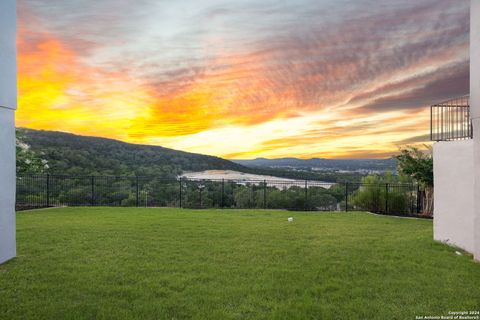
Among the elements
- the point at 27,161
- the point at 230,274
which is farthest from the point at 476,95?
the point at 27,161

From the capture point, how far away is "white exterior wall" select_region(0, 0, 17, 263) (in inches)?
296

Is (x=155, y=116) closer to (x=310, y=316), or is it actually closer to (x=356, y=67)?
(x=356, y=67)

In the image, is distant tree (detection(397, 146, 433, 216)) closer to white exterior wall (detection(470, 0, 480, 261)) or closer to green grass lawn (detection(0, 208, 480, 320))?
green grass lawn (detection(0, 208, 480, 320))

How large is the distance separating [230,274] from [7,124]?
5884mm

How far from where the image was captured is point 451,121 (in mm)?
10344

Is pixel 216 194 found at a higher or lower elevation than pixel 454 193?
lower

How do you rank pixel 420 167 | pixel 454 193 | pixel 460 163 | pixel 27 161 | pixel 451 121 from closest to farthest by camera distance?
pixel 460 163 < pixel 454 193 < pixel 451 121 < pixel 420 167 < pixel 27 161

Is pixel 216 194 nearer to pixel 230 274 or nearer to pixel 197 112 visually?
pixel 197 112

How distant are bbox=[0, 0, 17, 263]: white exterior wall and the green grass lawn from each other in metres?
0.60

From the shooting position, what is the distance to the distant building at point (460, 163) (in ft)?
25.8

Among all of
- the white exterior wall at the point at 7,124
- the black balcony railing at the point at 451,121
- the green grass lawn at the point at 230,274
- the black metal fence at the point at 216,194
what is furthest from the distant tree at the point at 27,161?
the black balcony railing at the point at 451,121

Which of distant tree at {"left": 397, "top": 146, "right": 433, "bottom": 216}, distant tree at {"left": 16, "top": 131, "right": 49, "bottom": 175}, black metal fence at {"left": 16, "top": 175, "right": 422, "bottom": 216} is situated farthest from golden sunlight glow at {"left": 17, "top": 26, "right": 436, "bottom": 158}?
black metal fence at {"left": 16, "top": 175, "right": 422, "bottom": 216}

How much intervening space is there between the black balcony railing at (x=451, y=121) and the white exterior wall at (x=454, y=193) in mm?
472

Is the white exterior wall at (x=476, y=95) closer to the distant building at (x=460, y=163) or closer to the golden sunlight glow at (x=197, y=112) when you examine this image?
the distant building at (x=460, y=163)
